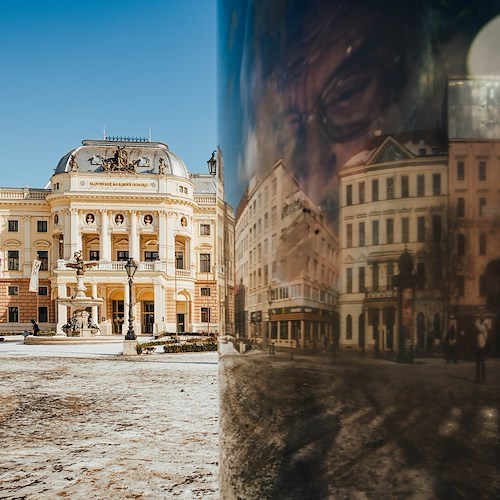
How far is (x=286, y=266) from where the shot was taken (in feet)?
3.37

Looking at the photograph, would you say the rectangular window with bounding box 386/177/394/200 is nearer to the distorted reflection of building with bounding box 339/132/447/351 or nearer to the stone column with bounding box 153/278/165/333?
the distorted reflection of building with bounding box 339/132/447/351

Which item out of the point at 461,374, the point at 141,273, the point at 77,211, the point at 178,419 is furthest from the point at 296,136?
the point at 77,211

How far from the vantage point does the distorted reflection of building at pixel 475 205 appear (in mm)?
662

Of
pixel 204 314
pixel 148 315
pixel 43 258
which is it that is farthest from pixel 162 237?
pixel 43 258

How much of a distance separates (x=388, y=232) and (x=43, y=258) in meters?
56.9

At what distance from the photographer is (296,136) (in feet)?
3.22

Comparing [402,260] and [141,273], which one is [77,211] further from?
[402,260]

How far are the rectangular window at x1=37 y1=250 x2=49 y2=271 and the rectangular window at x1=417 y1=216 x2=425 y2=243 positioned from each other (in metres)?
56.8

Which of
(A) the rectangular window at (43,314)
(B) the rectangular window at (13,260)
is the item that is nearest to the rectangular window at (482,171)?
(A) the rectangular window at (43,314)

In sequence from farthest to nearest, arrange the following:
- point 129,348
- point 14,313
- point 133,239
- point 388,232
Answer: point 14,313
point 133,239
point 129,348
point 388,232

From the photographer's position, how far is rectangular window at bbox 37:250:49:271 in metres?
54.3

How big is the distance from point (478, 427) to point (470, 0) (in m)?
0.51

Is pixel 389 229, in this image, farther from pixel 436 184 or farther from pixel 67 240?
pixel 67 240

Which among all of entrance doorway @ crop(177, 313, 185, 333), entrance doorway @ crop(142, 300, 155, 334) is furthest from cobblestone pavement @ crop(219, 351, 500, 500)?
entrance doorway @ crop(177, 313, 185, 333)
